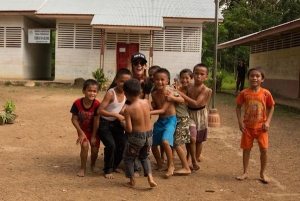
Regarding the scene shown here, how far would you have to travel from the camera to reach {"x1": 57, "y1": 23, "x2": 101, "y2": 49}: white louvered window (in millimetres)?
17453

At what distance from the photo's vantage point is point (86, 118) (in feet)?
14.0

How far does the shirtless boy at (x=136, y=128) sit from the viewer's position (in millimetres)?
3674

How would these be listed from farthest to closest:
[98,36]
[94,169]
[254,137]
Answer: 1. [98,36]
2. [94,169]
3. [254,137]

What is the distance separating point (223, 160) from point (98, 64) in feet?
43.8

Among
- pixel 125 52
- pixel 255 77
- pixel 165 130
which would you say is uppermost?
pixel 125 52

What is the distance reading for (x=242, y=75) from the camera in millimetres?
16141

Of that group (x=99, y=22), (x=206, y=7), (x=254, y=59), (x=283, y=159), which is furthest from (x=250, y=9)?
(x=283, y=159)

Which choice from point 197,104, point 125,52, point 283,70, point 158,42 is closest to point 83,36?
point 125,52

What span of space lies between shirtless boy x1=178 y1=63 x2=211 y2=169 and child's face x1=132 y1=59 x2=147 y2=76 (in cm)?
55

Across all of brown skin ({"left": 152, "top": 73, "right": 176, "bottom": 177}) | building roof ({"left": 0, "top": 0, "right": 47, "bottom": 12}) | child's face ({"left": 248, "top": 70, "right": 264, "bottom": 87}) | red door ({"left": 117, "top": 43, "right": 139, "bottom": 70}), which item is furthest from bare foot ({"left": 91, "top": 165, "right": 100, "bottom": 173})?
building roof ({"left": 0, "top": 0, "right": 47, "bottom": 12})

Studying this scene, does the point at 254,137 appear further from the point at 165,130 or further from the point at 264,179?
the point at 165,130

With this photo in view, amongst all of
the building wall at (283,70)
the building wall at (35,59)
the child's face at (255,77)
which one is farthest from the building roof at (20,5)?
the child's face at (255,77)

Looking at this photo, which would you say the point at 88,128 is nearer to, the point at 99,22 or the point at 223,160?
the point at 223,160

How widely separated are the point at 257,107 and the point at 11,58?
16.2 meters
